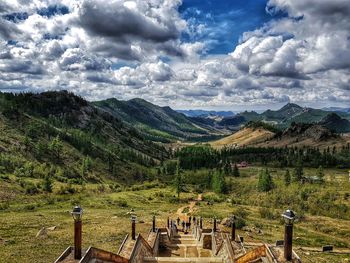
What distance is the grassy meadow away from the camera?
37625 mm

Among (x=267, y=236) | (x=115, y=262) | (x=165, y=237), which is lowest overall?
(x=267, y=236)

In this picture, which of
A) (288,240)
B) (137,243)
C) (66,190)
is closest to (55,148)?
(66,190)

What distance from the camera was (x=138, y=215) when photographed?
6309 cm

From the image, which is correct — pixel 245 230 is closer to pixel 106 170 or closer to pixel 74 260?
pixel 74 260

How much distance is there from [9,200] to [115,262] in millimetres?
66716

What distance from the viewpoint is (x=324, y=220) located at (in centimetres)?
7750

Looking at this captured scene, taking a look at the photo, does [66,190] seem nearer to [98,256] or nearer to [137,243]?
[137,243]

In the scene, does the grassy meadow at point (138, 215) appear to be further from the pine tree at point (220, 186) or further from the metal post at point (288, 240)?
the metal post at point (288, 240)

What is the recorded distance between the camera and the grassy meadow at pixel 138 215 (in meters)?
37.6

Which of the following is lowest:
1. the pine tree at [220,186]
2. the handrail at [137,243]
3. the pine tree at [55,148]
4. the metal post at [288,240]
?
the pine tree at [220,186]

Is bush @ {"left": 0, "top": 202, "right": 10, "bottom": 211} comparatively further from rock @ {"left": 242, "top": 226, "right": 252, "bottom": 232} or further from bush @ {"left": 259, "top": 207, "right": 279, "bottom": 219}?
bush @ {"left": 259, "top": 207, "right": 279, "bottom": 219}

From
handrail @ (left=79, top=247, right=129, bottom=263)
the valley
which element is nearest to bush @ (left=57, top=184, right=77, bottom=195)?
the valley

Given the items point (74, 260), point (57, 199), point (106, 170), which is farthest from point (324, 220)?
point (106, 170)

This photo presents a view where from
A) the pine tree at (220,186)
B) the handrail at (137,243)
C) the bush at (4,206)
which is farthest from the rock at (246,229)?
the pine tree at (220,186)
